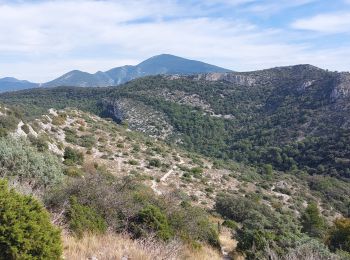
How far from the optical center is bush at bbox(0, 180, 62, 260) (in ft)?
14.1

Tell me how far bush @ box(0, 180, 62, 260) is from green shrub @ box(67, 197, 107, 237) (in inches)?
76.9

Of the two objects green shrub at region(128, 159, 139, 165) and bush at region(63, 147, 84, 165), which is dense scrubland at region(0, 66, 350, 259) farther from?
green shrub at region(128, 159, 139, 165)

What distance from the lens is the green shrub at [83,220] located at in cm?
670

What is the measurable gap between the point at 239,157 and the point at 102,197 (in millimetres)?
52458

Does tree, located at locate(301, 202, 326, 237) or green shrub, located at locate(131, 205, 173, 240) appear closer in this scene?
green shrub, located at locate(131, 205, 173, 240)

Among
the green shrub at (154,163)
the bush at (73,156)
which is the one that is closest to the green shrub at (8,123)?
the bush at (73,156)

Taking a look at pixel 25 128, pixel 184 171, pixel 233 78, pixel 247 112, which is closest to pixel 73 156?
pixel 25 128

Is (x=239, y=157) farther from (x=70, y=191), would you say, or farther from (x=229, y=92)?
(x=70, y=191)

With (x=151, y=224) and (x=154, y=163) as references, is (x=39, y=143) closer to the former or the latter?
(x=154, y=163)

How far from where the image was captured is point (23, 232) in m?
4.41

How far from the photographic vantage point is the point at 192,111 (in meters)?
81.9

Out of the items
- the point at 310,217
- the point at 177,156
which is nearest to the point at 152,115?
the point at 177,156

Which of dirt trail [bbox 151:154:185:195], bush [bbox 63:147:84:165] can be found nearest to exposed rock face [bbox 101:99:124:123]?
dirt trail [bbox 151:154:185:195]

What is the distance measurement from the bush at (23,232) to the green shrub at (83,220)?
1.95 m
